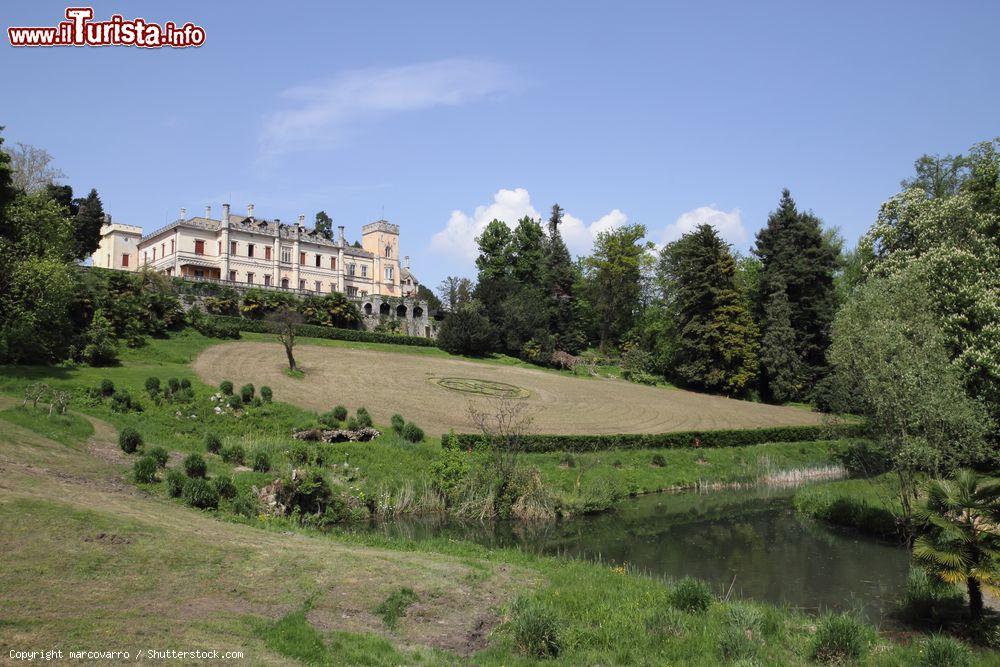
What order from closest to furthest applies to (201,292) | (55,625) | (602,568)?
1. (55,625)
2. (602,568)
3. (201,292)

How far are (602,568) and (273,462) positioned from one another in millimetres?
13852

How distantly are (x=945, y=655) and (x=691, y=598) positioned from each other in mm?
4334

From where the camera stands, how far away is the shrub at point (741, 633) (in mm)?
11539

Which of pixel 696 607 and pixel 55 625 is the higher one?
pixel 55 625

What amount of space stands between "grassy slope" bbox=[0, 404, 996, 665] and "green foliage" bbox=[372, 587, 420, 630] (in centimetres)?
14

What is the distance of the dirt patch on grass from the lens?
42.6 m

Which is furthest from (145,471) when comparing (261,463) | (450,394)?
(450,394)

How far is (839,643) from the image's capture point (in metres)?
11.9

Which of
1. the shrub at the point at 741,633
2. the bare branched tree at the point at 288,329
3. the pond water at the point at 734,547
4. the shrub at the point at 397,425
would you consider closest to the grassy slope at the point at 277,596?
the shrub at the point at 741,633

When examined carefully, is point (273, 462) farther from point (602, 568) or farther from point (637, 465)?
point (637, 465)

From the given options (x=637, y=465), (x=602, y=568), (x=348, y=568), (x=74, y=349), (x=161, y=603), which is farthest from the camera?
(x=74, y=349)

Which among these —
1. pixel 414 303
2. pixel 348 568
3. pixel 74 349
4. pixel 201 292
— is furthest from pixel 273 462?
pixel 414 303

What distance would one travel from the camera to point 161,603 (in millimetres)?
11125

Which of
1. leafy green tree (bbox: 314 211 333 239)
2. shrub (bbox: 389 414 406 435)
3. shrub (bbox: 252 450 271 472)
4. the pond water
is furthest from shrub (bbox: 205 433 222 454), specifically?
leafy green tree (bbox: 314 211 333 239)
